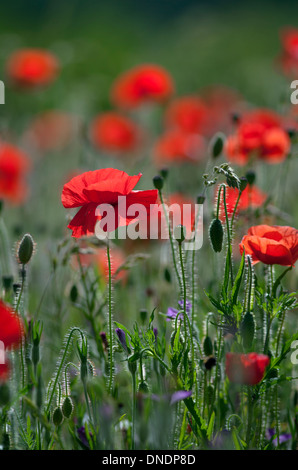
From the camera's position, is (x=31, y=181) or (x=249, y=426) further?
(x=31, y=181)

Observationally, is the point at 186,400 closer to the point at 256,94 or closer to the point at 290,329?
the point at 290,329

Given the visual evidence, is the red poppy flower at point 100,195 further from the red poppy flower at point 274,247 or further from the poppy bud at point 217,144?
the poppy bud at point 217,144

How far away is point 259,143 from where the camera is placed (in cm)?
197

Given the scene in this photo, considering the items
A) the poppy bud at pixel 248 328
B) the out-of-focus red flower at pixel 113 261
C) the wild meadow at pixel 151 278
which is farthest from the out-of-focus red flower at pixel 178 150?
the poppy bud at pixel 248 328

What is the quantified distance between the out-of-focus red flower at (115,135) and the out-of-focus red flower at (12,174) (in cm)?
61

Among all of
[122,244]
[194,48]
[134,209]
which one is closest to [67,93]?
[194,48]

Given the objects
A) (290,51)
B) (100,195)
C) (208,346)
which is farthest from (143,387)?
(290,51)

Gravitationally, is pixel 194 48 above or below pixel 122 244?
above

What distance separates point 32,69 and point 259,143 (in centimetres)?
173

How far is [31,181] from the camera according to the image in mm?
3568

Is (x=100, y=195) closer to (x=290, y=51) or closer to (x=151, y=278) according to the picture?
(x=151, y=278)

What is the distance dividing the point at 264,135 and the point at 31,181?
1.82 metres

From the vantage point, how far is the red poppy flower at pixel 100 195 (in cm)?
112

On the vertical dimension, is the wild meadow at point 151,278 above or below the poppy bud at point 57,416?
above
